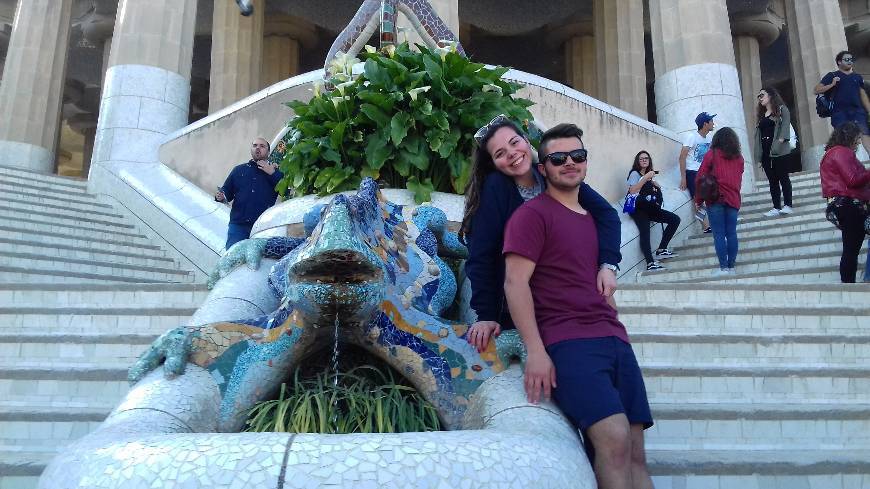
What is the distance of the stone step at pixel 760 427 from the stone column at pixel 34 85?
1752 cm

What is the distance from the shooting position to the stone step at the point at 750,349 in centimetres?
487

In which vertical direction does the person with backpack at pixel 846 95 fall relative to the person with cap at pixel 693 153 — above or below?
above

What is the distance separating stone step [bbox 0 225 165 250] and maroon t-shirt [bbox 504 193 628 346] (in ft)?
24.8

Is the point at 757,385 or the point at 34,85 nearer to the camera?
the point at 757,385

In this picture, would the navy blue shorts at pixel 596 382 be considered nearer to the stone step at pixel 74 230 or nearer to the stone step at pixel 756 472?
the stone step at pixel 756 472

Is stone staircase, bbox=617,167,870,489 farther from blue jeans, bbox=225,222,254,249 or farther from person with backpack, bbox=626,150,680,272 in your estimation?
blue jeans, bbox=225,222,254,249

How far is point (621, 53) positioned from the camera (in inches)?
780

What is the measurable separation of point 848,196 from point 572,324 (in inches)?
214

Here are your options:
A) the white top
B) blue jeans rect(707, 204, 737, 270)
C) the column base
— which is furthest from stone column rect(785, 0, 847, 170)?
the column base

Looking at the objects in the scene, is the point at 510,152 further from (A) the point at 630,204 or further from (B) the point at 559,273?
(A) the point at 630,204

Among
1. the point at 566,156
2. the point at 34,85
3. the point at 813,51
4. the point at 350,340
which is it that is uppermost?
the point at 813,51

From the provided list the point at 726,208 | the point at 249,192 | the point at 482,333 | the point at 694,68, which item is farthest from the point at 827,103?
the point at 482,333

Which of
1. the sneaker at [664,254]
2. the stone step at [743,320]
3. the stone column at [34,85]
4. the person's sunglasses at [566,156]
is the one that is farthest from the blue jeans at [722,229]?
the stone column at [34,85]

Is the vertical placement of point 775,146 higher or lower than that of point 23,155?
lower
